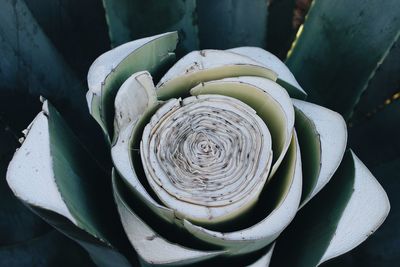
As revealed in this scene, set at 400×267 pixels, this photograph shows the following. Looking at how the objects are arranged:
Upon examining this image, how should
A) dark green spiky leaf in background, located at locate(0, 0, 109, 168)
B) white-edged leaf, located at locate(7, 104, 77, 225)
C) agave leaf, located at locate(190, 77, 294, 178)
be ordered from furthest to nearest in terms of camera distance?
1. dark green spiky leaf in background, located at locate(0, 0, 109, 168)
2. agave leaf, located at locate(190, 77, 294, 178)
3. white-edged leaf, located at locate(7, 104, 77, 225)

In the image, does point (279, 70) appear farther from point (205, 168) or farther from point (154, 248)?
point (154, 248)

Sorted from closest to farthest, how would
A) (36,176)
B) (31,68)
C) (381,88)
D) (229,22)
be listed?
1. (36,176)
2. (31,68)
3. (229,22)
4. (381,88)

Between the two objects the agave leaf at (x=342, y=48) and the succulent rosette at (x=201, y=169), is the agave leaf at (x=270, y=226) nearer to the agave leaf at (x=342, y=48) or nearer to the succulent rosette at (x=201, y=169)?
the succulent rosette at (x=201, y=169)

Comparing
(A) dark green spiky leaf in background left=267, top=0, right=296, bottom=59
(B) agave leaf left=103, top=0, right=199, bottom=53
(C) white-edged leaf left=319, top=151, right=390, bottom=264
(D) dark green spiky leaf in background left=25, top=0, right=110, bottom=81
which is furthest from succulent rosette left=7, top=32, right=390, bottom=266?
(A) dark green spiky leaf in background left=267, top=0, right=296, bottom=59

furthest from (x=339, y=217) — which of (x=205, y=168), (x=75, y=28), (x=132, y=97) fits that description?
(x=75, y=28)

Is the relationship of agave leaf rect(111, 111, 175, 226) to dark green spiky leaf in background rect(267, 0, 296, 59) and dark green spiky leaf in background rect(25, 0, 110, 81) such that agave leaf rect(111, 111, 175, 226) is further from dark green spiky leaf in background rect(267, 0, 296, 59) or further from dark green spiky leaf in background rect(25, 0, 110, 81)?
dark green spiky leaf in background rect(267, 0, 296, 59)

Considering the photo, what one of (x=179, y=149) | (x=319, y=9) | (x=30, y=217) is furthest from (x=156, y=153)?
(x=319, y=9)
